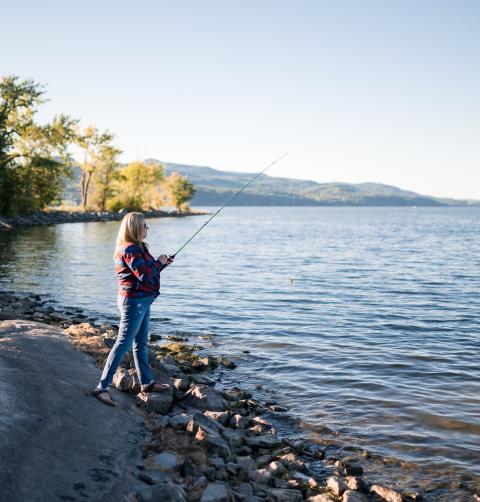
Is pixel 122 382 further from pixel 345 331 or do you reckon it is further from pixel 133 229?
pixel 345 331

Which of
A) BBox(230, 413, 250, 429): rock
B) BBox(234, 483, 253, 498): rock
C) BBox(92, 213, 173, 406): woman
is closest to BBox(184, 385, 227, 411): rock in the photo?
BBox(230, 413, 250, 429): rock

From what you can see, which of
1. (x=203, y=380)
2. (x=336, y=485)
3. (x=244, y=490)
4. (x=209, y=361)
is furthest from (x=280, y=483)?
(x=209, y=361)

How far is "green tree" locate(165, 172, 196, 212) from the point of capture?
122 meters

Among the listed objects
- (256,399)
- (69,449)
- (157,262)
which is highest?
(157,262)

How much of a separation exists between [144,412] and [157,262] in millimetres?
2149

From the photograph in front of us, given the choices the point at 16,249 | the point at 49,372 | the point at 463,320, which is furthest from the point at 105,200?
the point at 49,372

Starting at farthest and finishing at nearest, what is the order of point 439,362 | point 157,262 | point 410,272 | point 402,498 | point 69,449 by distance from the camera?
point 410,272
point 439,362
point 157,262
point 402,498
point 69,449

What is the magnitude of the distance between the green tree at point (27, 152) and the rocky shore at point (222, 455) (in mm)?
46777

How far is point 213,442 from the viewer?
693 centimetres

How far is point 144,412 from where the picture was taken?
7.62m

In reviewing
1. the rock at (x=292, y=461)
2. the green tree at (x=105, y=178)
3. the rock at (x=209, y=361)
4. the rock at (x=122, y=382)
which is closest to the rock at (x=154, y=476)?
the rock at (x=292, y=461)

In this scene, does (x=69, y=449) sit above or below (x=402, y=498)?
above

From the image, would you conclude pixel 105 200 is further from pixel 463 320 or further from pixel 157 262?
pixel 157 262

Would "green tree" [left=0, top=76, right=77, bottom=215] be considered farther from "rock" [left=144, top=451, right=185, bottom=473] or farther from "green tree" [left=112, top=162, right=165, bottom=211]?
"rock" [left=144, top=451, right=185, bottom=473]
